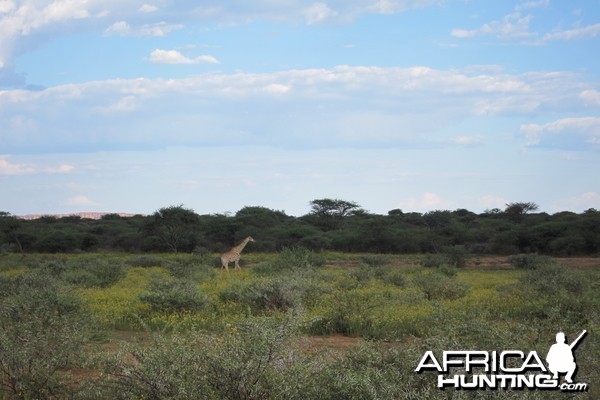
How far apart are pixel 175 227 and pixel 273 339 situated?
37.4 meters

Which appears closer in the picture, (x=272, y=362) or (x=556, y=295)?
(x=272, y=362)

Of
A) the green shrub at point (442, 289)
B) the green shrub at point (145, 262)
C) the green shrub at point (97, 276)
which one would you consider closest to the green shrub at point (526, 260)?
the green shrub at point (442, 289)

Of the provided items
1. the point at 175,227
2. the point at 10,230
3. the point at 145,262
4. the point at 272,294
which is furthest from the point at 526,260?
the point at 10,230

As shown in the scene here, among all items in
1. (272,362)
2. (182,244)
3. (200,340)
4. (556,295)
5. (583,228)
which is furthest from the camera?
(182,244)

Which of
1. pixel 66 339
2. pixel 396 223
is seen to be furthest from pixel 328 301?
pixel 396 223

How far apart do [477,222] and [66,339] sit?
42140 millimetres

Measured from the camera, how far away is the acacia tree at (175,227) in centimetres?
4212

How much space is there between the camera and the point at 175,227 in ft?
141

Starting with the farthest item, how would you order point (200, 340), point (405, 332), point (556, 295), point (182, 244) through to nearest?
point (182, 244), point (556, 295), point (405, 332), point (200, 340)

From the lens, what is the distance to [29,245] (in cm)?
4522

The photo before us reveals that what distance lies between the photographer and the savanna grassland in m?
6.05

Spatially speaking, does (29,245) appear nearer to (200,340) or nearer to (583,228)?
(583,228)

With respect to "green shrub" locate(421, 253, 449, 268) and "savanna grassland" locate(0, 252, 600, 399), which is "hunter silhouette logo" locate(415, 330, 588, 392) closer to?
"savanna grassland" locate(0, 252, 600, 399)

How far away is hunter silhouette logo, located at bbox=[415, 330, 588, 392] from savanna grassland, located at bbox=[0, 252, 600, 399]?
0.30 ft
